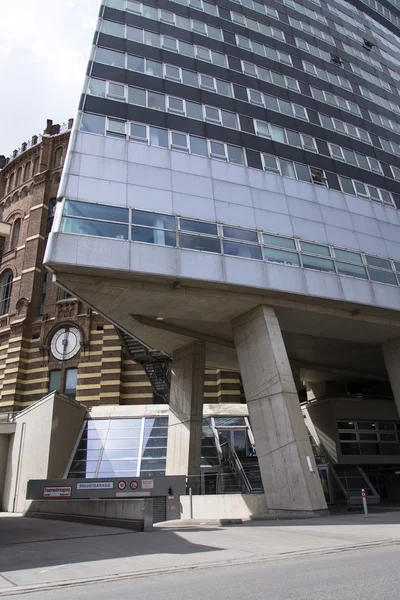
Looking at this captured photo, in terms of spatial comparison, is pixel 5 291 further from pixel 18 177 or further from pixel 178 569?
pixel 178 569

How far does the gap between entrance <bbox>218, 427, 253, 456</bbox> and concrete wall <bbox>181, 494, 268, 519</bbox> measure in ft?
33.6

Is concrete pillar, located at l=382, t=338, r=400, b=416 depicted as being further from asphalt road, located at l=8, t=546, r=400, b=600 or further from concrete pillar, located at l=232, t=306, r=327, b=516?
asphalt road, located at l=8, t=546, r=400, b=600

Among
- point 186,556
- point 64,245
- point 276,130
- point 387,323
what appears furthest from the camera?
point 276,130

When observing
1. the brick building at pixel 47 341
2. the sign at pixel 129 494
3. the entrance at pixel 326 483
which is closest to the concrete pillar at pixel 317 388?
the brick building at pixel 47 341

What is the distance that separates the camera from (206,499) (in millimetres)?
20516

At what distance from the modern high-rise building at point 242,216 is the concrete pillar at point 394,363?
12 cm

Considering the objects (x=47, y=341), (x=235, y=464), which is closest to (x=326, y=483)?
(x=235, y=464)

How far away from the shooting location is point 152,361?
117ft

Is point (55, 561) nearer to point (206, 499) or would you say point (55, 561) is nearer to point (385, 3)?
point (206, 499)

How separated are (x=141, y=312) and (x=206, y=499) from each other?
9331 millimetres

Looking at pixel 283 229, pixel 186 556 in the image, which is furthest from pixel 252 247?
pixel 186 556

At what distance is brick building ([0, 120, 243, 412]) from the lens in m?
41.1

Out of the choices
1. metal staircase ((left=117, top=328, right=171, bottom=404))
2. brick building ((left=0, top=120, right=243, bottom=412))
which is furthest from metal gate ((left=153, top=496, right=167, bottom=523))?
brick building ((left=0, top=120, right=243, bottom=412))

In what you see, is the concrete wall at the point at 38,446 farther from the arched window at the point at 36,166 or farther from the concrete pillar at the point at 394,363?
the arched window at the point at 36,166
